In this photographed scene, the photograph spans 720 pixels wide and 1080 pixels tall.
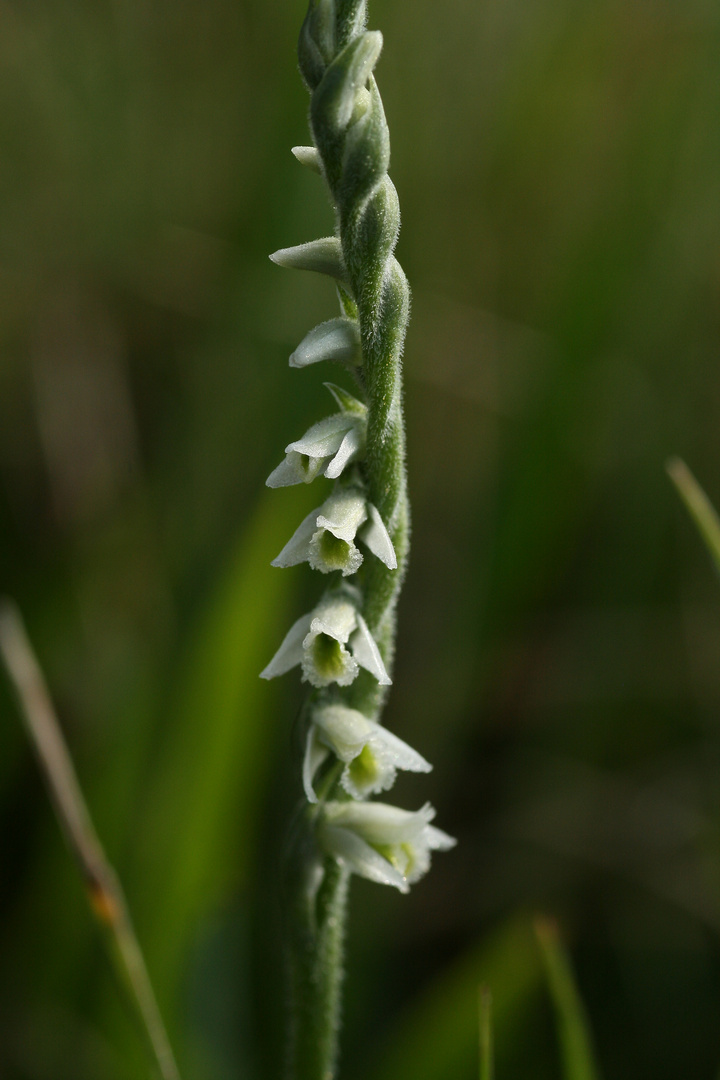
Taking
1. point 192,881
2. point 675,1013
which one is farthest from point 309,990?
point 675,1013

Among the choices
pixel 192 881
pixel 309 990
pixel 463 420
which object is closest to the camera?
pixel 309 990

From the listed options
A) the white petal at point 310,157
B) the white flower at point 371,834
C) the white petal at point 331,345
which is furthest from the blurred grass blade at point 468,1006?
the white petal at point 310,157

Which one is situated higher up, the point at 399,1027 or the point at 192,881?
the point at 192,881

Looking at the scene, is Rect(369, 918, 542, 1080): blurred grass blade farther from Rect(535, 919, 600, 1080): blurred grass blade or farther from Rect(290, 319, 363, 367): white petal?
Rect(290, 319, 363, 367): white petal

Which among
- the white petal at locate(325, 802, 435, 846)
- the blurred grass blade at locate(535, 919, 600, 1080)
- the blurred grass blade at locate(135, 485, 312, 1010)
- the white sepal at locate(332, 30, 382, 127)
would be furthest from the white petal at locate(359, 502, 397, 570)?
the blurred grass blade at locate(135, 485, 312, 1010)

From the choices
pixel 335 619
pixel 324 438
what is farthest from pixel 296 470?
pixel 335 619

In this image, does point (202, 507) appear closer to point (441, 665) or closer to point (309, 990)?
point (441, 665)
